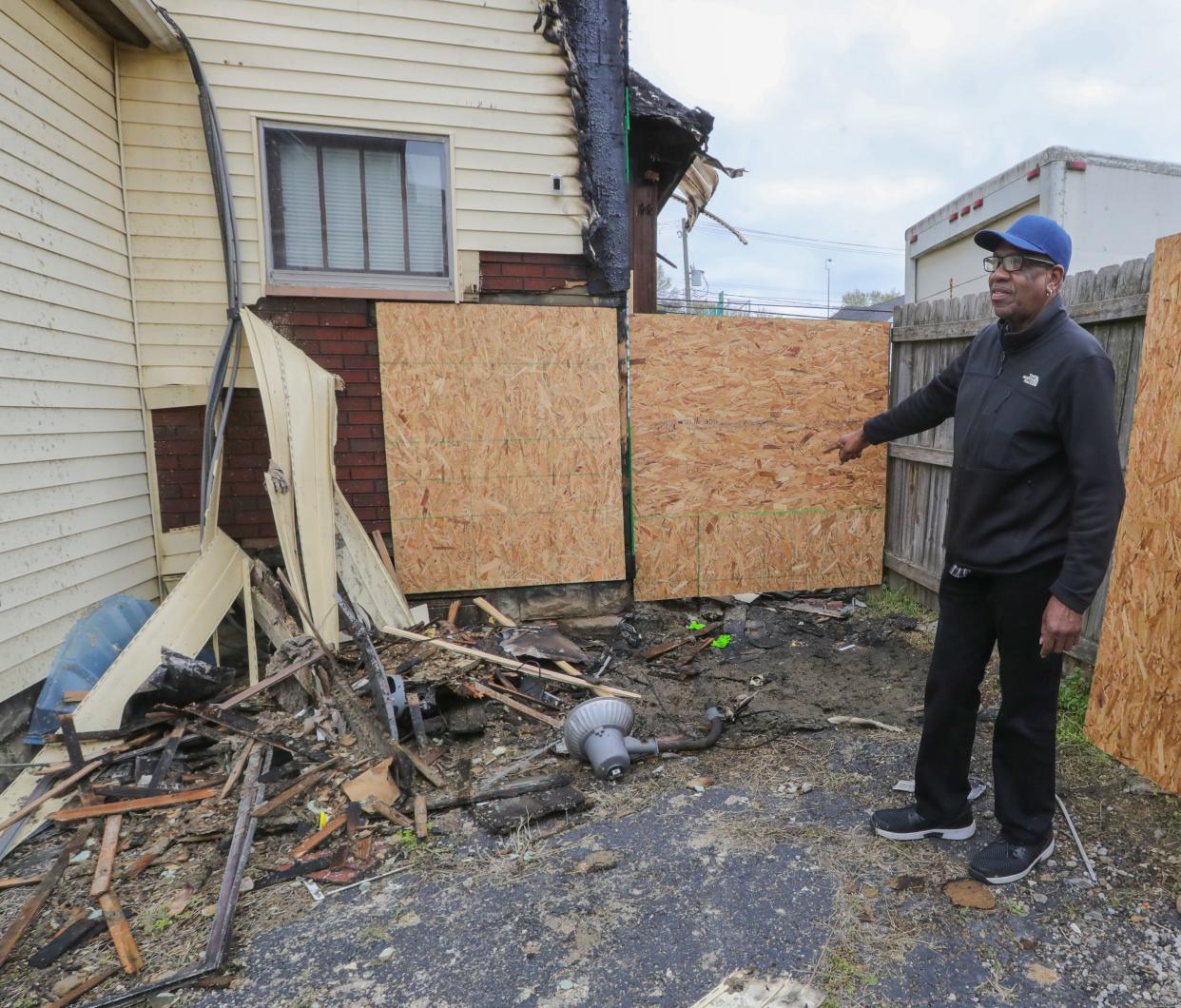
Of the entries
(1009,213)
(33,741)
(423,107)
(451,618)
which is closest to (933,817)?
(451,618)

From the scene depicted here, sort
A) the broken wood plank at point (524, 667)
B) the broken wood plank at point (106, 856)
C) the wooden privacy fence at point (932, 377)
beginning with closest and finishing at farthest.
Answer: the broken wood plank at point (106, 856), the wooden privacy fence at point (932, 377), the broken wood plank at point (524, 667)

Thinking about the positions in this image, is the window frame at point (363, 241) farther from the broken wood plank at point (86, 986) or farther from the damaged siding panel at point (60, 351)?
the broken wood plank at point (86, 986)

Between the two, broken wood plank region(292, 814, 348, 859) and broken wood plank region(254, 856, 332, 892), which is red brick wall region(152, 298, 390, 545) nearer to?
broken wood plank region(292, 814, 348, 859)

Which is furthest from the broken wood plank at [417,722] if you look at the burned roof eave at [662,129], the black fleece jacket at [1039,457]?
the burned roof eave at [662,129]

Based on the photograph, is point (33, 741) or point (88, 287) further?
point (88, 287)

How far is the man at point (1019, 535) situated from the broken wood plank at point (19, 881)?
3515 millimetres

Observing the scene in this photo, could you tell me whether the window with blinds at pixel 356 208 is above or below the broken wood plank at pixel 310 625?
above

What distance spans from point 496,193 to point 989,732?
4948 mm

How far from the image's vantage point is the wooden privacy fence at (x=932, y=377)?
3.96 metres

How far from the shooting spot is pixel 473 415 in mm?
5492

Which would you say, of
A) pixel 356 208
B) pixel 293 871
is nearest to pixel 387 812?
pixel 293 871

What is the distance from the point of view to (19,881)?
9.34 ft

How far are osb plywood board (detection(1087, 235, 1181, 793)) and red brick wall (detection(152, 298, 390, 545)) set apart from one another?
476 centimetres

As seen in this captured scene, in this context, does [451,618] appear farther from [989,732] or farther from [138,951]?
[989,732]
